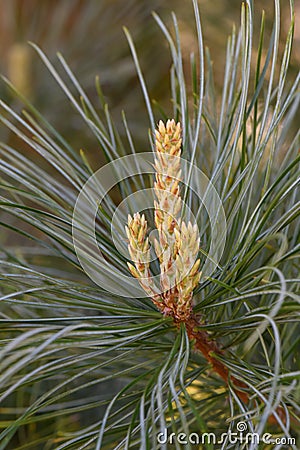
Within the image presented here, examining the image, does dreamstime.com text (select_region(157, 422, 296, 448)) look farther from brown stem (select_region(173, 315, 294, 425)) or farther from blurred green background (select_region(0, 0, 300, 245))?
blurred green background (select_region(0, 0, 300, 245))

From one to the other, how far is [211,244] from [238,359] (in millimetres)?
77

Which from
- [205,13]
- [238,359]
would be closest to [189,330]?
[238,359]

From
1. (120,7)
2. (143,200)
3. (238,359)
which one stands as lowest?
(238,359)

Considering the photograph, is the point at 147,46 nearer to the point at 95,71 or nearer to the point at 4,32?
the point at 95,71

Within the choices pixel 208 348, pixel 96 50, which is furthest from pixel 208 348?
pixel 96 50

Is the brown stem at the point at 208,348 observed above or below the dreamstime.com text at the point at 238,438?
above

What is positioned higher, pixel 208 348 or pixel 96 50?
pixel 96 50

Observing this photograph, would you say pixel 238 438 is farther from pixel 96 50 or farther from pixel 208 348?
pixel 96 50

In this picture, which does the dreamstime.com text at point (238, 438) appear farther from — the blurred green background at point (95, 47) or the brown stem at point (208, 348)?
the blurred green background at point (95, 47)

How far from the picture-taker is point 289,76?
0.72m

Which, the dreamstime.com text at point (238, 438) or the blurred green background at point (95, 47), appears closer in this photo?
the dreamstime.com text at point (238, 438)

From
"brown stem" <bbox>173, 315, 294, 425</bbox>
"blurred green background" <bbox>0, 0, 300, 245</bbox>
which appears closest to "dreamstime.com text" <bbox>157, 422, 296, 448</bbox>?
"brown stem" <bbox>173, 315, 294, 425</bbox>

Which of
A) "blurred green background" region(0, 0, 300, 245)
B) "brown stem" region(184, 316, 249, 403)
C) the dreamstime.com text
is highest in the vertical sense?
"blurred green background" region(0, 0, 300, 245)

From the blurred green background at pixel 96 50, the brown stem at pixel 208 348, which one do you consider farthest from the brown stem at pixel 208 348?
the blurred green background at pixel 96 50
